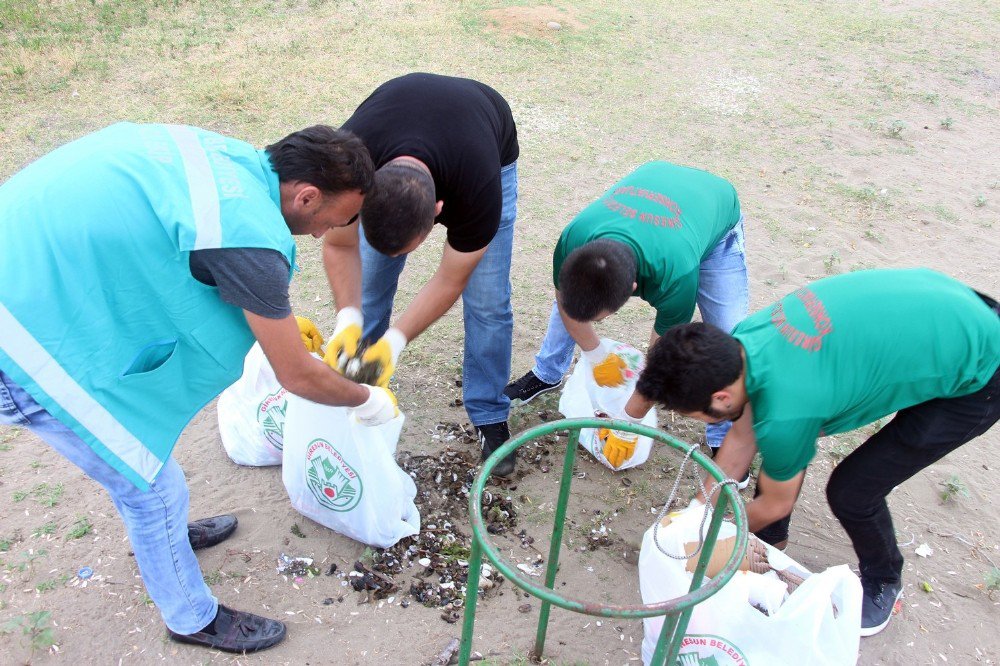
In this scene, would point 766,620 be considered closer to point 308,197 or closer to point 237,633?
point 237,633

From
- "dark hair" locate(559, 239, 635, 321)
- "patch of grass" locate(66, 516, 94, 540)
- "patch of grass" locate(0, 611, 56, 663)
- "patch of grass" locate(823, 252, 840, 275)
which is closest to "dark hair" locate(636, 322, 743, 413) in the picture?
"dark hair" locate(559, 239, 635, 321)

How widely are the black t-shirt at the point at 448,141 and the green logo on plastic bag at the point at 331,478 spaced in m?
0.83

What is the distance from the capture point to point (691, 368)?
194 centimetres

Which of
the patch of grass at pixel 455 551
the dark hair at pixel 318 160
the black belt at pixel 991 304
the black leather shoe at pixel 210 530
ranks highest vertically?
the dark hair at pixel 318 160

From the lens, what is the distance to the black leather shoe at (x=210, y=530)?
8.43 feet

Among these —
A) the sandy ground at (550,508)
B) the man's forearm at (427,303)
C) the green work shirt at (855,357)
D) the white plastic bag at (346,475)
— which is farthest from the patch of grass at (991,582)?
the man's forearm at (427,303)

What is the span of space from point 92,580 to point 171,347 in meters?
1.14

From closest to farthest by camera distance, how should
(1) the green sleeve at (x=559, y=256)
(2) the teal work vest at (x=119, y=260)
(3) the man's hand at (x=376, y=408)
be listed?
(2) the teal work vest at (x=119, y=260), (3) the man's hand at (x=376, y=408), (1) the green sleeve at (x=559, y=256)

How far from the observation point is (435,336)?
3.83 m

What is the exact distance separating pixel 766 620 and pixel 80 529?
7.59ft

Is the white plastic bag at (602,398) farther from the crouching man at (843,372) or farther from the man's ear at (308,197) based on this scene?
the man's ear at (308,197)

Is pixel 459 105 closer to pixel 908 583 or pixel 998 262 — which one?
pixel 908 583

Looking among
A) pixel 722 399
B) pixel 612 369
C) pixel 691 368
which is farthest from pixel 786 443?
pixel 612 369

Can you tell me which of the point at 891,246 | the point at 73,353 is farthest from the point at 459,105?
the point at 891,246
